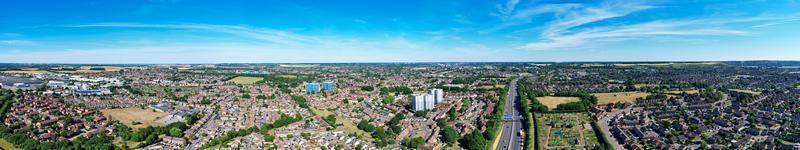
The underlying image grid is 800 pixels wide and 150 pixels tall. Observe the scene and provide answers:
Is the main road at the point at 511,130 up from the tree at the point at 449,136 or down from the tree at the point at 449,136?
down

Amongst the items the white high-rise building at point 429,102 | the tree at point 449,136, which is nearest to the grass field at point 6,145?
the tree at point 449,136

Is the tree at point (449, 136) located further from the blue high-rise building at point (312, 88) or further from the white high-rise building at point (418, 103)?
the blue high-rise building at point (312, 88)

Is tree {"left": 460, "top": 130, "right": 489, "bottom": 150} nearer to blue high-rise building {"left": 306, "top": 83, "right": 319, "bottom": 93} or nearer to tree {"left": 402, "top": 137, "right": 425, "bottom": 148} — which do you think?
tree {"left": 402, "top": 137, "right": 425, "bottom": 148}

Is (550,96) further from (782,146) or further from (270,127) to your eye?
(270,127)

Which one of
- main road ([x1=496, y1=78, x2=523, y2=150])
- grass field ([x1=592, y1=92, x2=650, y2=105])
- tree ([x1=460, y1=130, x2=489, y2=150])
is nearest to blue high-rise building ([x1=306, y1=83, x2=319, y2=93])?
main road ([x1=496, y1=78, x2=523, y2=150])

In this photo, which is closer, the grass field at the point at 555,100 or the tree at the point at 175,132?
the tree at the point at 175,132

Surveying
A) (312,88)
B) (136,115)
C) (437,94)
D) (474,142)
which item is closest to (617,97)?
(437,94)

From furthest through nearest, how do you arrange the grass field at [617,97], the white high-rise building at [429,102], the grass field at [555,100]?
the grass field at [617,97], the grass field at [555,100], the white high-rise building at [429,102]
